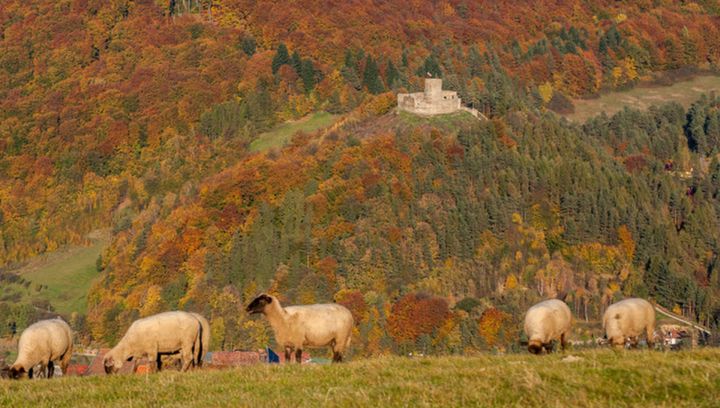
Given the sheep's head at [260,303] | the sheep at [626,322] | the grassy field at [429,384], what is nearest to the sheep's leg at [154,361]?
the sheep's head at [260,303]

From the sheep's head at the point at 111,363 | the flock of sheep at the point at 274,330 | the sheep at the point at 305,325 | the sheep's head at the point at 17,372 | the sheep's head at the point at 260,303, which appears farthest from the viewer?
the sheep's head at the point at 260,303

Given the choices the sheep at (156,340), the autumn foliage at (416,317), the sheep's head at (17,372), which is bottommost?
the autumn foliage at (416,317)

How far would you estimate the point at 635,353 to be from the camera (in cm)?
3184

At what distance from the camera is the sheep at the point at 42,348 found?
1511 inches

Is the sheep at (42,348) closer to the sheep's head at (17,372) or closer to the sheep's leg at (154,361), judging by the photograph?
the sheep's head at (17,372)

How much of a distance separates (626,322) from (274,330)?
13.0 meters

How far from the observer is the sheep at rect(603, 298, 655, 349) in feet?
131

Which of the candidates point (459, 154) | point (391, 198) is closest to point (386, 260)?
point (391, 198)

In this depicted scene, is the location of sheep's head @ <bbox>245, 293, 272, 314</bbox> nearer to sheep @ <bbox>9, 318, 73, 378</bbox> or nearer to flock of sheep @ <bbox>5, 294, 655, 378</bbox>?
flock of sheep @ <bbox>5, 294, 655, 378</bbox>

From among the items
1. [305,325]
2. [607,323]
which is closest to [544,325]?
[607,323]

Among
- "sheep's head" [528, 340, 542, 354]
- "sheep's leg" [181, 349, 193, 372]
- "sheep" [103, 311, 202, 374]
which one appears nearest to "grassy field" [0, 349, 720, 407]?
"sheep's head" [528, 340, 542, 354]

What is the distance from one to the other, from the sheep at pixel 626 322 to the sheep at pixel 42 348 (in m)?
20.1

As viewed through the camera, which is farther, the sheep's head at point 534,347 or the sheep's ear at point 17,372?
the sheep's ear at point 17,372

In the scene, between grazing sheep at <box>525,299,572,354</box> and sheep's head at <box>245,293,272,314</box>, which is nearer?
grazing sheep at <box>525,299,572,354</box>
